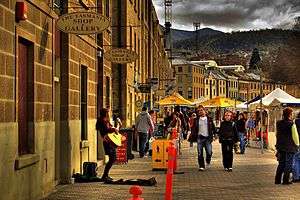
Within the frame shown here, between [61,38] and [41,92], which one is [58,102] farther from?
[41,92]

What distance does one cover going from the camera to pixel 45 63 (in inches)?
516

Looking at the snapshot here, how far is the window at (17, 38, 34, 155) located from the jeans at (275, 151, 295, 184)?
594 centimetres

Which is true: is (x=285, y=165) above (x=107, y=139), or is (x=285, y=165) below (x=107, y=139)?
below

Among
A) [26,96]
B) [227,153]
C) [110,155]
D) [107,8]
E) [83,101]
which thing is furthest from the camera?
[107,8]

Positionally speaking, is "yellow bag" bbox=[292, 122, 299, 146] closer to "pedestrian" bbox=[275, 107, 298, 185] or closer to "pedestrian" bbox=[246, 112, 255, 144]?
"pedestrian" bbox=[275, 107, 298, 185]

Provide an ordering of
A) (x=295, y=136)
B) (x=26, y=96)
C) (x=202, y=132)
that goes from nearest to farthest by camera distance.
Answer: (x=26, y=96), (x=295, y=136), (x=202, y=132)

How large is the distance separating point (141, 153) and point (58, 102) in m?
10.4

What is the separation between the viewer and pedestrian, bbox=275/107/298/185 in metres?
15.4

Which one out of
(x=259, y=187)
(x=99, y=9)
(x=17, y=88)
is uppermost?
(x=99, y=9)

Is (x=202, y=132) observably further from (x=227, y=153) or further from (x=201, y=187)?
(x=201, y=187)

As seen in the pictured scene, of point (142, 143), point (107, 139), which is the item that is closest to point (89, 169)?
point (107, 139)

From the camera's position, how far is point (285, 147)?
15398 mm

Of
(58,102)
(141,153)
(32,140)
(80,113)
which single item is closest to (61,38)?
(58,102)

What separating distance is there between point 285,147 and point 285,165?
0.40 m
